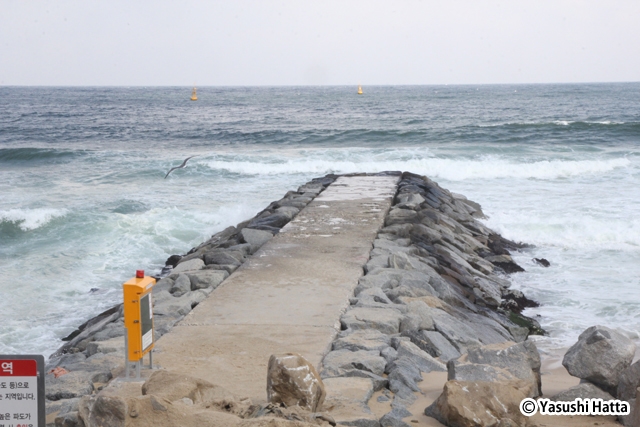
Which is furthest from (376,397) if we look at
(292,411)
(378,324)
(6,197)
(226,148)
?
(226,148)

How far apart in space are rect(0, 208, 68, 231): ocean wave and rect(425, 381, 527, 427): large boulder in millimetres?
11064

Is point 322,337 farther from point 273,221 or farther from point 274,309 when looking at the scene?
point 273,221

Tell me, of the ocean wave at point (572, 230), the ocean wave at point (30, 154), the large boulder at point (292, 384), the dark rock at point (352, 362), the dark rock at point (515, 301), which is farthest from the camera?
the ocean wave at point (30, 154)

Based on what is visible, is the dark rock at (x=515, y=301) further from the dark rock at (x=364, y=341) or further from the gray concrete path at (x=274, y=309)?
the dark rock at (x=364, y=341)

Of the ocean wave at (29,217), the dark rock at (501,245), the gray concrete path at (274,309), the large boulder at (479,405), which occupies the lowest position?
the ocean wave at (29,217)

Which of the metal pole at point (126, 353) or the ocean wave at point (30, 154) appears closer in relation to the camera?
the metal pole at point (126, 353)

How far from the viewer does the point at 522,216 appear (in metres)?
13.4

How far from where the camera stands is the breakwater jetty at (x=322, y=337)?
3.86m

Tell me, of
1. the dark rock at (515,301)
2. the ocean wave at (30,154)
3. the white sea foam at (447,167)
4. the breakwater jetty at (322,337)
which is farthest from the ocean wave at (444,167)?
the dark rock at (515,301)

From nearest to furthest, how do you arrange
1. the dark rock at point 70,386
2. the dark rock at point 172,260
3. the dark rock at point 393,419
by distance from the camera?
the dark rock at point 393,419, the dark rock at point 70,386, the dark rock at point 172,260

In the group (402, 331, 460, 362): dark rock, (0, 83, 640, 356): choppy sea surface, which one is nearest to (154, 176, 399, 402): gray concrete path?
(402, 331, 460, 362): dark rock

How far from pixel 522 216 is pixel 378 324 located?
27.8 feet

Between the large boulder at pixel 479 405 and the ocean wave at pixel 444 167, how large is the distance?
52.9 ft

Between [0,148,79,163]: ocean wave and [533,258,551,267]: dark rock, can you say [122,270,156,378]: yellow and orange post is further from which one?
[0,148,79,163]: ocean wave
